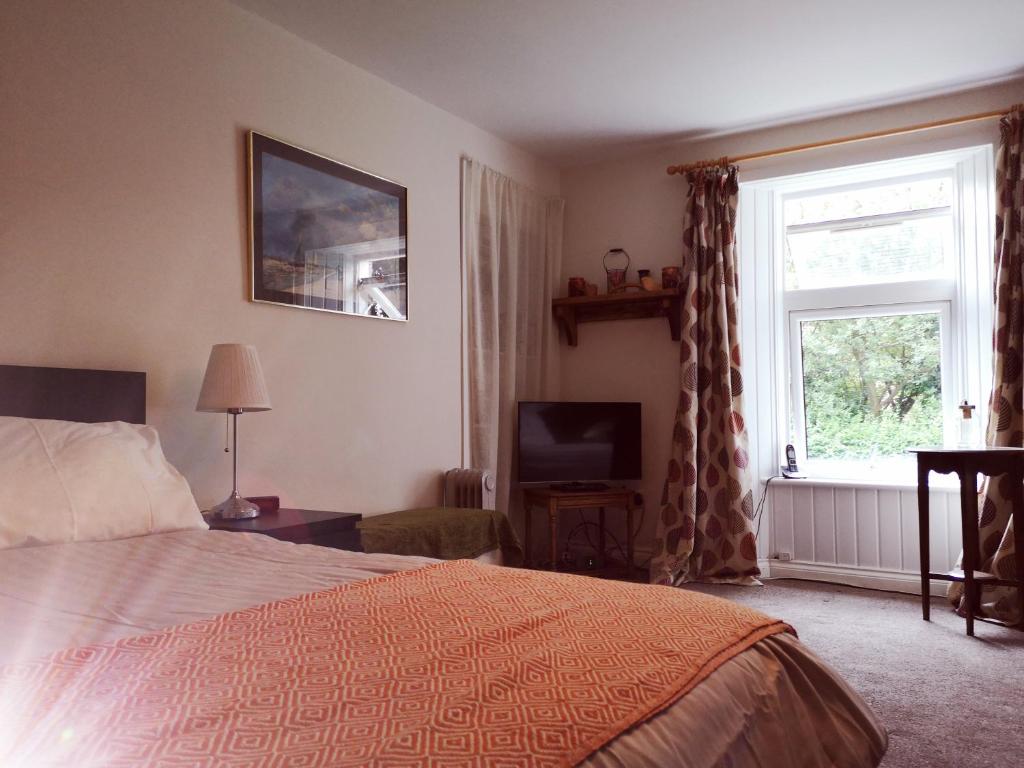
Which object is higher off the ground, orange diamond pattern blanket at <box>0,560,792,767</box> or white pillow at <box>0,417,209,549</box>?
white pillow at <box>0,417,209,549</box>

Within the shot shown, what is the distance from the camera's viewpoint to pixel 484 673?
96 centimetres

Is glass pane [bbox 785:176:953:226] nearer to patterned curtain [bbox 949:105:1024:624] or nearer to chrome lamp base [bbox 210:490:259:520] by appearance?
patterned curtain [bbox 949:105:1024:624]

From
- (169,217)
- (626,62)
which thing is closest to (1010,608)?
(626,62)

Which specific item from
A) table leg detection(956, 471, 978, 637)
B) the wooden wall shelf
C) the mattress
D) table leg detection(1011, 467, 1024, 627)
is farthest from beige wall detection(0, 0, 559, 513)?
table leg detection(1011, 467, 1024, 627)

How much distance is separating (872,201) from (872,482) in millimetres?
1561

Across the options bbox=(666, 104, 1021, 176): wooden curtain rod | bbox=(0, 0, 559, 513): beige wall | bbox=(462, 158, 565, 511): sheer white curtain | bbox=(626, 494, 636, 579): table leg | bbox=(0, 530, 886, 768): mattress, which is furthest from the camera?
bbox=(626, 494, 636, 579): table leg

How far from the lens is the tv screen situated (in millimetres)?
4383

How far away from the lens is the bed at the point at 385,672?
0.78 metres

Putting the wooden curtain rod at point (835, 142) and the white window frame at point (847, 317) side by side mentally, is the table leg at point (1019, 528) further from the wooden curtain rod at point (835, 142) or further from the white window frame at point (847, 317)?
the wooden curtain rod at point (835, 142)

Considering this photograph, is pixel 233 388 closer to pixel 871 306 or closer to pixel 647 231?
pixel 647 231

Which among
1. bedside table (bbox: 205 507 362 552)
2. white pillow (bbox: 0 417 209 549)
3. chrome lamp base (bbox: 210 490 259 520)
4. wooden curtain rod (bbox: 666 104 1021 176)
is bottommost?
bedside table (bbox: 205 507 362 552)

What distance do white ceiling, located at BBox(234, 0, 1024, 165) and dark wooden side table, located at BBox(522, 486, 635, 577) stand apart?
204 cm

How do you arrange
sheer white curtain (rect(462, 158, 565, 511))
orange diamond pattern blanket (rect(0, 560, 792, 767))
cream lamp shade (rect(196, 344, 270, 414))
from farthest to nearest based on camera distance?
1. sheer white curtain (rect(462, 158, 565, 511))
2. cream lamp shade (rect(196, 344, 270, 414))
3. orange diamond pattern blanket (rect(0, 560, 792, 767))

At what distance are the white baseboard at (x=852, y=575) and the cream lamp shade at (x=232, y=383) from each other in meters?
3.03
